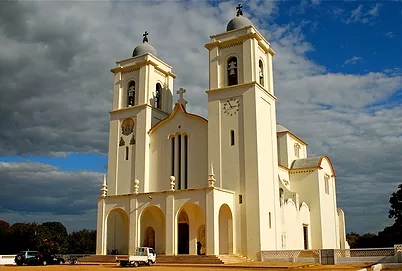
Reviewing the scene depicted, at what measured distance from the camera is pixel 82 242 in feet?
221

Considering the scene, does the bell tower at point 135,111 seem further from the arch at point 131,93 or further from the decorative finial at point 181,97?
the decorative finial at point 181,97

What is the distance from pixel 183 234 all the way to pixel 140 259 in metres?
6.08

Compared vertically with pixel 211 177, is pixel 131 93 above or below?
above

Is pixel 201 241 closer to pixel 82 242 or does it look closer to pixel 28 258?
pixel 28 258

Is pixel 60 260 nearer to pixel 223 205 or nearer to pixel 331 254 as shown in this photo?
pixel 223 205

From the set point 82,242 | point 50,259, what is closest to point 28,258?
point 50,259

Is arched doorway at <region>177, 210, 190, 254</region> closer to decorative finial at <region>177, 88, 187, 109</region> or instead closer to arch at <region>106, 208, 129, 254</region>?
arch at <region>106, 208, 129, 254</region>

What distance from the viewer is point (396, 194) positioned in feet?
161

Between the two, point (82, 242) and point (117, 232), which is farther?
point (82, 242)

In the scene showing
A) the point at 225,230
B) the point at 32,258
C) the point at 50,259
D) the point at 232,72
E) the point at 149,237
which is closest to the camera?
the point at 225,230

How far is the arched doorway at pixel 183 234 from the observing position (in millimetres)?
33531

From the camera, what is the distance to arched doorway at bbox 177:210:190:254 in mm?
33531

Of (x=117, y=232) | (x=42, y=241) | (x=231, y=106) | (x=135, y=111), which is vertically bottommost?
(x=42, y=241)

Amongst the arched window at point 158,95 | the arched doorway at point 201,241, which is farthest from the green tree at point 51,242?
the arched doorway at point 201,241
